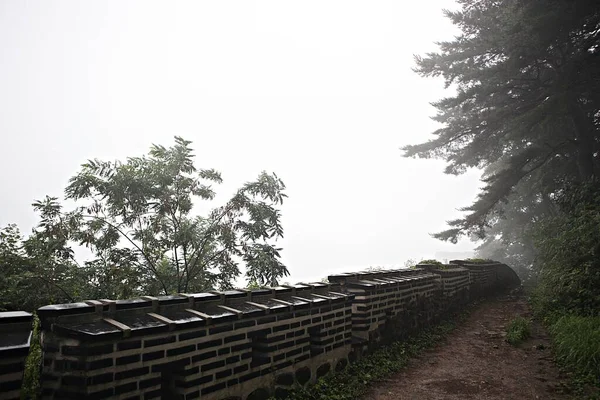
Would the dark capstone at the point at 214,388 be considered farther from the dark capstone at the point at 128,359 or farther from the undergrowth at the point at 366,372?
the undergrowth at the point at 366,372

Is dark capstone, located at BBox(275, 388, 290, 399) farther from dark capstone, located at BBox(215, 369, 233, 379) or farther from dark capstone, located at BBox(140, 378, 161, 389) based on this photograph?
dark capstone, located at BBox(140, 378, 161, 389)

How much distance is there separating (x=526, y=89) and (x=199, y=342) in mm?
18691

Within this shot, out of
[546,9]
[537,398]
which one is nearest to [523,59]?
[546,9]

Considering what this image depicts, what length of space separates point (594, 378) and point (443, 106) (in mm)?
17382

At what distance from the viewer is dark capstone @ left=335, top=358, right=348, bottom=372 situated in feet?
17.0

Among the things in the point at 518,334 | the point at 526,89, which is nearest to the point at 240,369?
the point at 518,334

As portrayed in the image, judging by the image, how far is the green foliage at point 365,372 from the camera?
4406mm

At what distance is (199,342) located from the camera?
3295 mm

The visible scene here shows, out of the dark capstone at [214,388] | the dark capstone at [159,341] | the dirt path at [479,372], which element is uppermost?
the dark capstone at [159,341]

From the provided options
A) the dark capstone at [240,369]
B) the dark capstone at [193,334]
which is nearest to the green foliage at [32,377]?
the dark capstone at [193,334]

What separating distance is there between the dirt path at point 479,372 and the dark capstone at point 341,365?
515 millimetres

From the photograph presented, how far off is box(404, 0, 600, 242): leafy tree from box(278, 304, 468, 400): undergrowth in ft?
35.2

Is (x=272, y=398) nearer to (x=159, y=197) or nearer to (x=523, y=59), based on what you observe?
(x=159, y=197)

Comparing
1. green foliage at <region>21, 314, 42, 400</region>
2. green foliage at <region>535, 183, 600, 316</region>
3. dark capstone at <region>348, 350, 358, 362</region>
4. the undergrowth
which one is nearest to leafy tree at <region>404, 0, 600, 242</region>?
green foliage at <region>535, 183, 600, 316</region>
